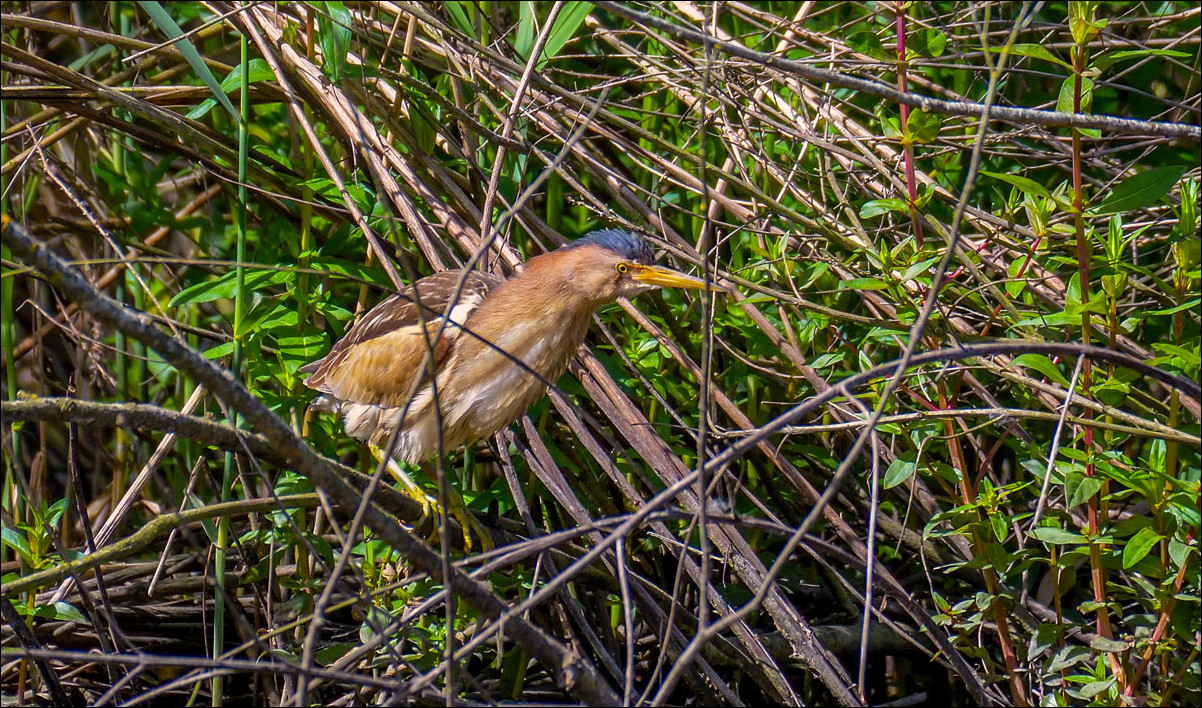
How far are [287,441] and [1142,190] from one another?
4.38 ft

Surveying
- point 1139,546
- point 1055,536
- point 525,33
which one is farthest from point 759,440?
point 525,33

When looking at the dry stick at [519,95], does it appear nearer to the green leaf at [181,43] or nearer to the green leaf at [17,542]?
the green leaf at [181,43]

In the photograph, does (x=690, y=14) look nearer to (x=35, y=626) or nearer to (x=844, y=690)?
(x=844, y=690)

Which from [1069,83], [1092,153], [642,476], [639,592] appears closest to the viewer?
[1069,83]

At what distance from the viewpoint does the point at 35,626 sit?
8.09ft

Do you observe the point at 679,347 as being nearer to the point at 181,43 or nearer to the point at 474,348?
the point at 474,348

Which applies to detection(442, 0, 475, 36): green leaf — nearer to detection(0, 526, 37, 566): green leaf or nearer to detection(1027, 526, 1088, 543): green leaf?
detection(0, 526, 37, 566): green leaf

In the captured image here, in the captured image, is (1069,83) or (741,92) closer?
(1069,83)

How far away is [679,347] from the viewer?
7.96ft

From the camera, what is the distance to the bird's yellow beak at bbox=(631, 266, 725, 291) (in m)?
2.06

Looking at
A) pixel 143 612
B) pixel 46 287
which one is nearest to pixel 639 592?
pixel 143 612

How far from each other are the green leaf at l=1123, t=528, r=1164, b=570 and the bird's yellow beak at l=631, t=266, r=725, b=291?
2.68 feet

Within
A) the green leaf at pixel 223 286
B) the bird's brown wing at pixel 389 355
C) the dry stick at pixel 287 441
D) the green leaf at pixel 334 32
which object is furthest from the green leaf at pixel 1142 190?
the green leaf at pixel 223 286

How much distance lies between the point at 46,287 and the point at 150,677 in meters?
1.15
